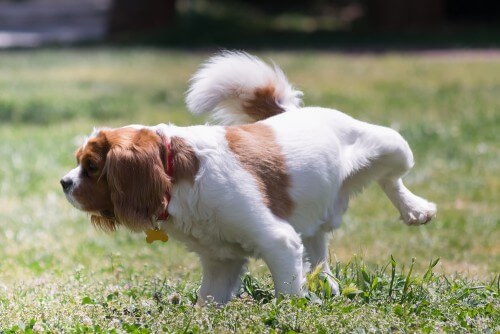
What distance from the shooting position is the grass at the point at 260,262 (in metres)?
4.98

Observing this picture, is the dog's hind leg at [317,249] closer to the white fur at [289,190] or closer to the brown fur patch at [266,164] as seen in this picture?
the white fur at [289,190]

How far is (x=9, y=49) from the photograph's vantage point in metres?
23.8

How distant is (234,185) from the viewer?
16.4 ft

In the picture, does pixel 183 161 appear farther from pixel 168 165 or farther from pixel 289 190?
pixel 289 190

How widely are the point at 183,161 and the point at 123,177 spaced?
322mm

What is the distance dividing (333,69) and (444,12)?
9773 millimetres

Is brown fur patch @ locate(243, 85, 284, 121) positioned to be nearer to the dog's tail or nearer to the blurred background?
the dog's tail

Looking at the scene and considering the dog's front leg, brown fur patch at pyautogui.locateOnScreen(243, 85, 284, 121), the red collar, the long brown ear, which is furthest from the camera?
brown fur patch at pyautogui.locateOnScreen(243, 85, 284, 121)

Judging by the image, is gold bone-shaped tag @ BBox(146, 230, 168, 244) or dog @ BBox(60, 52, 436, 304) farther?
gold bone-shaped tag @ BBox(146, 230, 168, 244)

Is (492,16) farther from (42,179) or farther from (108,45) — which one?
(42,179)

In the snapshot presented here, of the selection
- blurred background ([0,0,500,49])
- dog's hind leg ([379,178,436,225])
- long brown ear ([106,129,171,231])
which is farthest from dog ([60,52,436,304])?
blurred background ([0,0,500,49])

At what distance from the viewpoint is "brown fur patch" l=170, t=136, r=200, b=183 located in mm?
4992

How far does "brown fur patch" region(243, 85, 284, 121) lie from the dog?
35cm

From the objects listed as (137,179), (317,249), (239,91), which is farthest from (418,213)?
(137,179)
